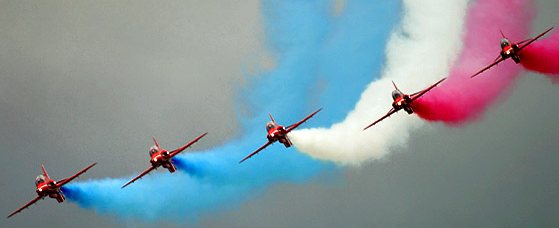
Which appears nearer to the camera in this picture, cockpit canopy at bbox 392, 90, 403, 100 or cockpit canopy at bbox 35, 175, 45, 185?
cockpit canopy at bbox 392, 90, 403, 100

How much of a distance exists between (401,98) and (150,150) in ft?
83.5

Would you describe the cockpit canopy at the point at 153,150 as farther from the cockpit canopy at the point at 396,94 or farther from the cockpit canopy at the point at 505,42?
the cockpit canopy at the point at 505,42

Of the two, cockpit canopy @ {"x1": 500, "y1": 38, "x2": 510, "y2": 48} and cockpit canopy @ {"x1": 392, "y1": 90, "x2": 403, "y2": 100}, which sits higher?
cockpit canopy @ {"x1": 392, "y1": 90, "x2": 403, "y2": 100}

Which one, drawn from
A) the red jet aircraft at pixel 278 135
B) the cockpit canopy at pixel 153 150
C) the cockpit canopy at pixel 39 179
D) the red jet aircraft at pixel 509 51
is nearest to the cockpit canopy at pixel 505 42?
the red jet aircraft at pixel 509 51

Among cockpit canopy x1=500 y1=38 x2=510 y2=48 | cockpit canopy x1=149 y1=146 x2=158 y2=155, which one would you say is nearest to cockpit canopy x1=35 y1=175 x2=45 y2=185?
cockpit canopy x1=149 y1=146 x2=158 y2=155

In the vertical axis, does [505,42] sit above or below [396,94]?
below

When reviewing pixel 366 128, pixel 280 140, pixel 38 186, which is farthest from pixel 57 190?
pixel 366 128

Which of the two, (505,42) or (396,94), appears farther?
(505,42)

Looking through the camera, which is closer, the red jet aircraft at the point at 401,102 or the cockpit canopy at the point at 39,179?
the red jet aircraft at the point at 401,102

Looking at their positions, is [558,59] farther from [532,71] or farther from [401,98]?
[401,98]

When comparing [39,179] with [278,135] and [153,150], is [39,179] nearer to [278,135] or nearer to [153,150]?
[153,150]

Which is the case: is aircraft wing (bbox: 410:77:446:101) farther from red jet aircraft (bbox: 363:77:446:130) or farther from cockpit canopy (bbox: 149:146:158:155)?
cockpit canopy (bbox: 149:146:158:155)

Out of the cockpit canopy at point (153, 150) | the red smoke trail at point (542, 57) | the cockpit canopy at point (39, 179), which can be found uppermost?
the cockpit canopy at point (39, 179)

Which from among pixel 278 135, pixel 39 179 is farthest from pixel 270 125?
pixel 39 179
